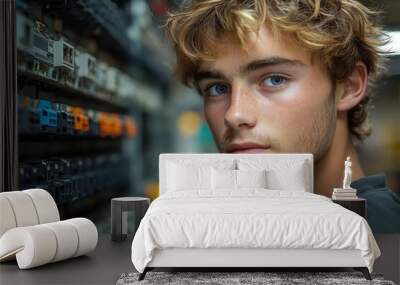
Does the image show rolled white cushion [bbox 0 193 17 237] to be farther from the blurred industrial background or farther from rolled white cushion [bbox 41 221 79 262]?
the blurred industrial background

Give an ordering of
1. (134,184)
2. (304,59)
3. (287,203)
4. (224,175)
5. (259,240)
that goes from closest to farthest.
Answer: (259,240)
(287,203)
(224,175)
(304,59)
(134,184)

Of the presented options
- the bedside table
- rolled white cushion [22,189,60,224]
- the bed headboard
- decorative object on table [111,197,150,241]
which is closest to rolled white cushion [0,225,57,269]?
rolled white cushion [22,189,60,224]

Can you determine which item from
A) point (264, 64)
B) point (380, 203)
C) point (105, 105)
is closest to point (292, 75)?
point (264, 64)

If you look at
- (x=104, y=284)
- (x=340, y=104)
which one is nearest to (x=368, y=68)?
(x=340, y=104)

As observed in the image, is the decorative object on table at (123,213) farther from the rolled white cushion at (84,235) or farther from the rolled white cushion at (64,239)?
the rolled white cushion at (64,239)

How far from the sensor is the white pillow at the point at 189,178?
16.4ft

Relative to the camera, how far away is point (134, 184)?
591 cm

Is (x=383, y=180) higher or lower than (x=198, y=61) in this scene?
lower

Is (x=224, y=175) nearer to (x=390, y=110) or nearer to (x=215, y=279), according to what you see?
(x=215, y=279)

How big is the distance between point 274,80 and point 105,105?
67.4 inches

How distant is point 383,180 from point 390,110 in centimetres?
67

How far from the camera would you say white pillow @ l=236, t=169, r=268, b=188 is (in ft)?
16.0

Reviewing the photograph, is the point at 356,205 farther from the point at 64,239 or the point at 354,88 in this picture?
the point at 64,239

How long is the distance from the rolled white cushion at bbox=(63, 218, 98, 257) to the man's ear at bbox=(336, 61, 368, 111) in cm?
255
